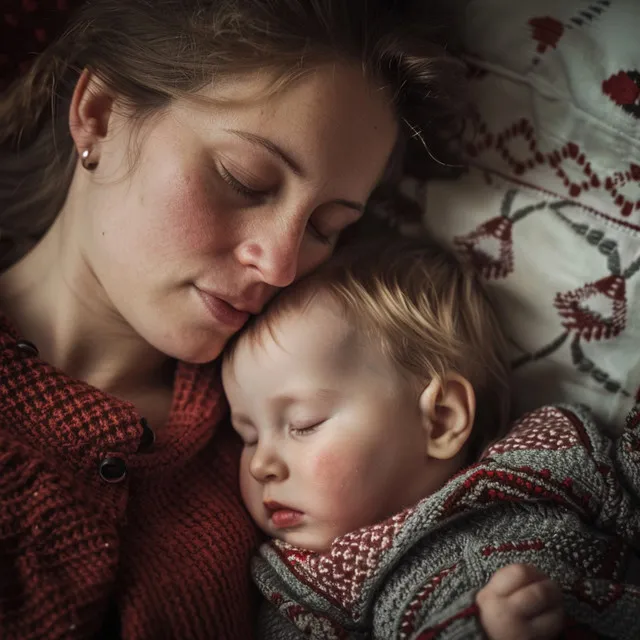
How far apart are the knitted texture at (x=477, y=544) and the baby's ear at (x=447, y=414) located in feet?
0.17

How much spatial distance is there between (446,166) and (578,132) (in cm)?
22

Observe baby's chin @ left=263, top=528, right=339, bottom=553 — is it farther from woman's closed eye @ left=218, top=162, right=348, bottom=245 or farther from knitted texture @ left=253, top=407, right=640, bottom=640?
woman's closed eye @ left=218, top=162, right=348, bottom=245

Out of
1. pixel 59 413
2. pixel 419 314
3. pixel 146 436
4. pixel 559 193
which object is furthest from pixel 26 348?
pixel 559 193

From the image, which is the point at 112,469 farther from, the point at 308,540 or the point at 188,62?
the point at 188,62

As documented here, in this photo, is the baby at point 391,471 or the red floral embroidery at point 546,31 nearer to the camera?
the baby at point 391,471

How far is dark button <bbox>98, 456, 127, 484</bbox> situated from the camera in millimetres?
958

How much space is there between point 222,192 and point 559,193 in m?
0.55

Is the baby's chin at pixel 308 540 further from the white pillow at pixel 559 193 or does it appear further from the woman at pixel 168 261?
the white pillow at pixel 559 193

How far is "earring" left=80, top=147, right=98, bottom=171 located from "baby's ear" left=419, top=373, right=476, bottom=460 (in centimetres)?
59

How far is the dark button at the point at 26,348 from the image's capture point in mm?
970

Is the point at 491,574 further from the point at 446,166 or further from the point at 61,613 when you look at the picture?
the point at 446,166

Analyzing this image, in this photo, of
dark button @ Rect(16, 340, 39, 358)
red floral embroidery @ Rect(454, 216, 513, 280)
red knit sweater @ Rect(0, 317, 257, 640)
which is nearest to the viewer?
red knit sweater @ Rect(0, 317, 257, 640)

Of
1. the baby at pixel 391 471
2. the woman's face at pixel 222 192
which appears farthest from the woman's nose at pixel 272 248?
the baby at pixel 391 471

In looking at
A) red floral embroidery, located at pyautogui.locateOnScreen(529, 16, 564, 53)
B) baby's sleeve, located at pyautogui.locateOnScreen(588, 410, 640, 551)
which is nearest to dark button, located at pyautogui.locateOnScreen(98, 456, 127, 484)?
baby's sleeve, located at pyautogui.locateOnScreen(588, 410, 640, 551)
